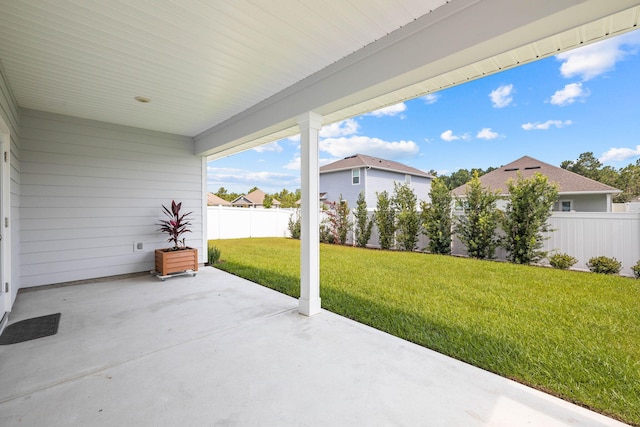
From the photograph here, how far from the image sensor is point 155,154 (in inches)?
202

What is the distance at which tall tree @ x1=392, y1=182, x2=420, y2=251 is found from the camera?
7777 millimetres

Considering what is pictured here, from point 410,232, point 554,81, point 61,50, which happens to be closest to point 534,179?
point 410,232

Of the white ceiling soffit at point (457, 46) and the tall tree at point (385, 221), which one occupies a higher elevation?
the white ceiling soffit at point (457, 46)

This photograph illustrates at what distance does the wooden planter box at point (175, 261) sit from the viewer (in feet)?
15.3

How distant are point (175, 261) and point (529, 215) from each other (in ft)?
23.2

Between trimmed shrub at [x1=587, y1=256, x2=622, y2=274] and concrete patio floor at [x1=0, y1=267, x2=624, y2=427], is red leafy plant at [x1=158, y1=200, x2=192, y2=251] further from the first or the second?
trimmed shrub at [x1=587, y1=256, x2=622, y2=274]

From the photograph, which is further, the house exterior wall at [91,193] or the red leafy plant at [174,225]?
the red leafy plant at [174,225]

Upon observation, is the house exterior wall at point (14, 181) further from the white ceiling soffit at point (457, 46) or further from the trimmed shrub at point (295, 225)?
the trimmed shrub at point (295, 225)

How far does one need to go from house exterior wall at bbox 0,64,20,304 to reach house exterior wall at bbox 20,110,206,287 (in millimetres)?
166

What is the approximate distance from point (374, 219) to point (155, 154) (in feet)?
20.5

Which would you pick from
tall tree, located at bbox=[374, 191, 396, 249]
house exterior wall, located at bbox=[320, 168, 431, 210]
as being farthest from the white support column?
house exterior wall, located at bbox=[320, 168, 431, 210]

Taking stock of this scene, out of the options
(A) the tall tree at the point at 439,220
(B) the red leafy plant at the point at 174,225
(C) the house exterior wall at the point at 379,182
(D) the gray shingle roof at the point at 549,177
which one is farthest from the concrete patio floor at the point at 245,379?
(C) the house exterior wall at the point at 379,182

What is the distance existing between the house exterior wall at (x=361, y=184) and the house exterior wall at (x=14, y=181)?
12.1 metres

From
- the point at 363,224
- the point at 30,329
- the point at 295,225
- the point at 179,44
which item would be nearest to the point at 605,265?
the point at 363,224
